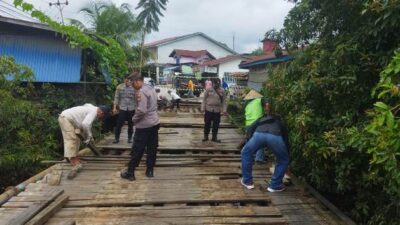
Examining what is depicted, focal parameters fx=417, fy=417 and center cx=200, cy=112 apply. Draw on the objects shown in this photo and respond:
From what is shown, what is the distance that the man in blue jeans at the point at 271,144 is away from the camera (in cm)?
612

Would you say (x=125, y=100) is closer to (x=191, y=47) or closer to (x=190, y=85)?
(x=190, y=85)

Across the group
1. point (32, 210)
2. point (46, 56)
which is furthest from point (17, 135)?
point (32, 210)

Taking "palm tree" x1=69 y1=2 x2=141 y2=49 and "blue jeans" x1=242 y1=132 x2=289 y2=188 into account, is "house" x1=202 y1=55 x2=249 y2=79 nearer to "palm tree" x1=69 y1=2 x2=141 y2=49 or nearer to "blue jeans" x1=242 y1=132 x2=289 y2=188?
"palm tree" x1=69 y1=2 x2=141 y2=49

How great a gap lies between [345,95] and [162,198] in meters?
2.84

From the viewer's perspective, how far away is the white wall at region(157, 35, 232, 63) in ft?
159

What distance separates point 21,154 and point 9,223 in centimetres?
473

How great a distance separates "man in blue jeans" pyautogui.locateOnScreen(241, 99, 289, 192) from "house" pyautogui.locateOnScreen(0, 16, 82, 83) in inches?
329

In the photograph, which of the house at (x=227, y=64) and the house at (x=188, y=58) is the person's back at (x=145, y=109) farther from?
the house at (x=188, y=58)

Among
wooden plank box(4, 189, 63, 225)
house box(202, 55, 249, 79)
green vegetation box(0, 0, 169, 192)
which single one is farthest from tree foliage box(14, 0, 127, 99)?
house box(202, 55, 249, 79)

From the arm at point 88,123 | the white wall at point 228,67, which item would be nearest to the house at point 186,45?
the white wall at point 228,67

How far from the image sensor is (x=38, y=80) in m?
12.5

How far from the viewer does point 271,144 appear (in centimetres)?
611

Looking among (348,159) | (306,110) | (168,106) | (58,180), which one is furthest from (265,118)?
(168,106)

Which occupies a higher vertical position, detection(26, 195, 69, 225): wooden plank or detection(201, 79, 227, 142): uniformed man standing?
detection(201, 79, 227, 142): uniformed man standing
